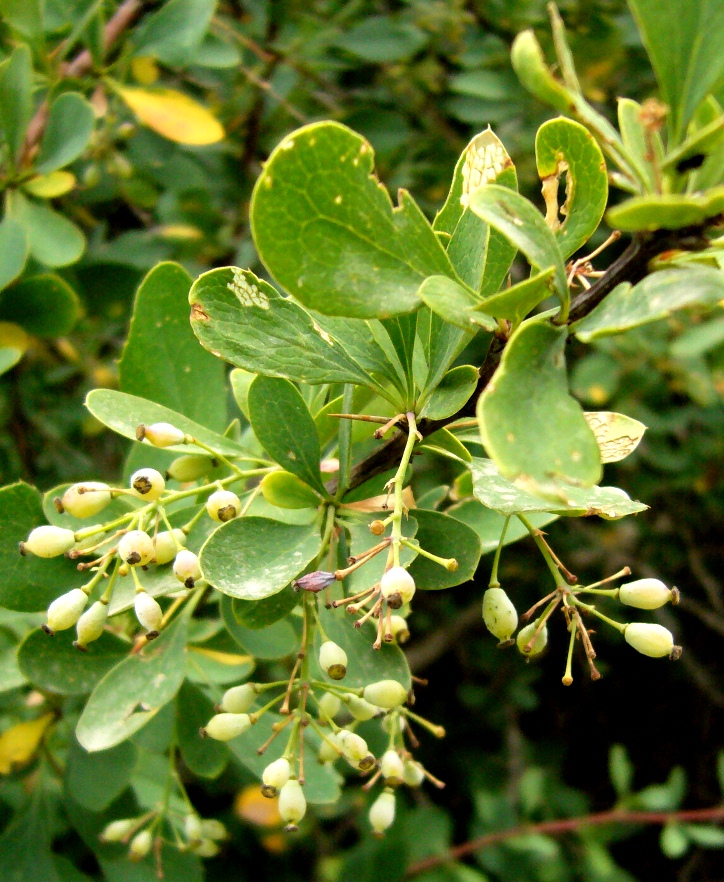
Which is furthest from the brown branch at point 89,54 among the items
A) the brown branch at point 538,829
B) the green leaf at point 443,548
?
the brown branch at point 538,829

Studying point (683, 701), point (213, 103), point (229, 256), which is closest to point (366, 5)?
point (213, 103)

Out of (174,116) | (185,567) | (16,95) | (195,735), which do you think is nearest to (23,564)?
(185,567)

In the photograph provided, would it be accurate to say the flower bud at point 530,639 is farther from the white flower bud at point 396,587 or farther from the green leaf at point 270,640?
the green leaf at point 270,640

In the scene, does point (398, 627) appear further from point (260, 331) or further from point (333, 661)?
point (260, 331)

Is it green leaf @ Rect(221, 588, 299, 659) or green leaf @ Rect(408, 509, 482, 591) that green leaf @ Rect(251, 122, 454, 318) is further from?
green leaf @ Rect(221, 588, 299, 659)

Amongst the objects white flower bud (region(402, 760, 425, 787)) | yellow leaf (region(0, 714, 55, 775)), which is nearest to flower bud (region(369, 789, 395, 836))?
white flower bud (region(402, 760, 425, 787))
